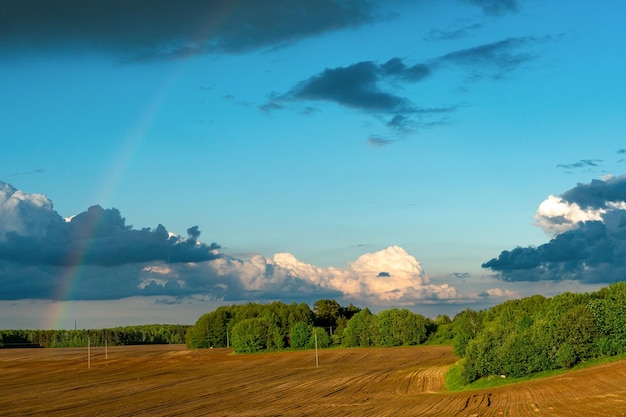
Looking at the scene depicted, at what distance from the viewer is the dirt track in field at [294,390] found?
51.3 meters

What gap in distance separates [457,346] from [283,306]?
88.8 meters

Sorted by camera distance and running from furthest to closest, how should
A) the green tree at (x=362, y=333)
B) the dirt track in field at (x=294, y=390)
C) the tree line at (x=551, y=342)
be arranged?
1. the green tree at (x=362, y=333)
2. the tree line at (x=551, y=342)
3. the dirt track in field at (x=294, y=390)

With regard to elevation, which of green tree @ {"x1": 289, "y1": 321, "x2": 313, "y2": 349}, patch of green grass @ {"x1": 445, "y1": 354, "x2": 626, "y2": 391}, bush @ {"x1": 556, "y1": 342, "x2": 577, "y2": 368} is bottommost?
patch of green grass @ {"x1": 445, "y1": 354, "x2": 626, "y2": 391}

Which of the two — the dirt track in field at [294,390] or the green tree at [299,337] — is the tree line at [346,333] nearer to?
the green tree at [299,337]

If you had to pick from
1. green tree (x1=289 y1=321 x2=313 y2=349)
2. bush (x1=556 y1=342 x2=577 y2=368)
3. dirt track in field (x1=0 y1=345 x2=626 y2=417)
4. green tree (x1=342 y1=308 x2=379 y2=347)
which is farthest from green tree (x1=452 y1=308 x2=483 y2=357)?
green tree (x1=289 y1=321 x2=313 y2=349)

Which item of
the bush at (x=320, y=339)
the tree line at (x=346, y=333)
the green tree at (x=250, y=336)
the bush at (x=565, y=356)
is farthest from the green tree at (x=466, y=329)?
the green tree at (x=250, y=336)

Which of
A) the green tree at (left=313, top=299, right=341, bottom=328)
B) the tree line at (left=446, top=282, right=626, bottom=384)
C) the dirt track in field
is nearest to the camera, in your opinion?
the dirt track in field

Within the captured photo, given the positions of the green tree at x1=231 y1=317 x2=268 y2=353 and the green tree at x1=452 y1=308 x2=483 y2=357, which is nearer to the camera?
the green tree at x1=452 y1=308 x2=483 y2=357

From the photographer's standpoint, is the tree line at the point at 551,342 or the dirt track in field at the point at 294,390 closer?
the dirt track in field at the point at 294,390

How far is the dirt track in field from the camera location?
5134 cm

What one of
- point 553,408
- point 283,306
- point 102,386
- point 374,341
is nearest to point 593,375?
point 553,408

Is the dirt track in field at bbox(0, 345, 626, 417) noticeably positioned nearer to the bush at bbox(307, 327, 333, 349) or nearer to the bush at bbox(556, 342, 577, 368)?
the bush at bbox(556, 342, 577, 368)

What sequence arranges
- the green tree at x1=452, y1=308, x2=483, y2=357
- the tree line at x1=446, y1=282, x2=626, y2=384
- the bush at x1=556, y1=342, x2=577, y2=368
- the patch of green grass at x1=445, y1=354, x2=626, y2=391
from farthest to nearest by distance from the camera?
the green tree at x1=452, y1=308, x2=483, y2=357
the bush at x1=556, y1=342, x2=577, y2=368
the tree line at x1=446, y1=282, x2=626, y2=384
the patch of green grass at x1=445, y1=354, x2=626, y2=391

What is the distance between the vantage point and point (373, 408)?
5338 cm
